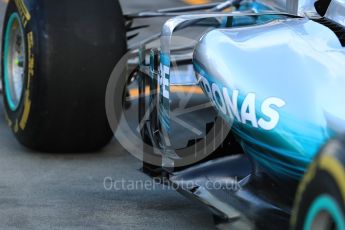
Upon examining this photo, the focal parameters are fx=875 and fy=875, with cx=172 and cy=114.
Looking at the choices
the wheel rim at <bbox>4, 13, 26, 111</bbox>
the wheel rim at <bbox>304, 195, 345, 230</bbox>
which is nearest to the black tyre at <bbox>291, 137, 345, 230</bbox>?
the wheel rim at <bbox>304, 195, 345, 230</bbox>

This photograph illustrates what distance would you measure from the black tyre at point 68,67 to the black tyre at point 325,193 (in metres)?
2.42

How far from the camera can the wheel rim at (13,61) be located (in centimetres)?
566

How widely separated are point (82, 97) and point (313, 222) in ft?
8.30

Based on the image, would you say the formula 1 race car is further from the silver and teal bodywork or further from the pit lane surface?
the pit lane surface

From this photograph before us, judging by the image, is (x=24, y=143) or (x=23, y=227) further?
(x=24, y=143)

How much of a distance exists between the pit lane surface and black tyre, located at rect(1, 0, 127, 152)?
0.54 ft

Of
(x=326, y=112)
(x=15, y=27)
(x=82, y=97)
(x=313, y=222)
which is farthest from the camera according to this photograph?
(x=15, y=27)

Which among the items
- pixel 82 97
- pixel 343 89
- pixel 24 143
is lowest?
pixel 24 143

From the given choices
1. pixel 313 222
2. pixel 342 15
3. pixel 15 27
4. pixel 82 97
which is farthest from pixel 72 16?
pixel 313 222

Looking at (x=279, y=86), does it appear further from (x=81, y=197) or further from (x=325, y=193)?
(x=81, y=197)

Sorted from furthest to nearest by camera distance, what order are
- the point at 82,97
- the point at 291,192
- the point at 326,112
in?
the point at 82,97
the point at 291,192
the point at 326,112

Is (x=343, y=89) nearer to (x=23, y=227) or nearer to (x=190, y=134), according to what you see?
(x=190, y=134)

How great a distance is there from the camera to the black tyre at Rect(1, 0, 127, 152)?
496 cm

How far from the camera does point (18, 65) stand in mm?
5723
